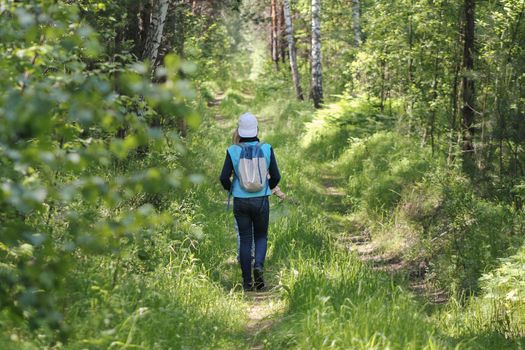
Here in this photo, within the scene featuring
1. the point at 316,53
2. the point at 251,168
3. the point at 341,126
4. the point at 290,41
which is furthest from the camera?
the point at 290,41

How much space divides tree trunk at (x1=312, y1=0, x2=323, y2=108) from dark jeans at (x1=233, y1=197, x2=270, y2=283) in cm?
1475

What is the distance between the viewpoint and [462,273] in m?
7.07

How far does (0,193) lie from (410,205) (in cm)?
788

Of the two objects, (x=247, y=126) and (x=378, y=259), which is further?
(x=378, y=259)

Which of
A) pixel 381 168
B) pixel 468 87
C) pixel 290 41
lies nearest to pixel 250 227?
pixel 468 87

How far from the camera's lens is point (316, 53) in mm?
21016

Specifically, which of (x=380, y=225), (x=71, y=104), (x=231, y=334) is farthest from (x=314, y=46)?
(x=71, y=104)

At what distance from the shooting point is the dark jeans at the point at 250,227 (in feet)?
22.0

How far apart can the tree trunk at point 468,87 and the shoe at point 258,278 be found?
501 centimetres

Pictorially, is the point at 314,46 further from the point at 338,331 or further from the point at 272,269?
the point at 338,331

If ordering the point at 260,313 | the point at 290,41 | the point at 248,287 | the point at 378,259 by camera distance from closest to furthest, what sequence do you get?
the point at 260,313 → the point at 248,287 → the point at 378,259 → the point at 290,41

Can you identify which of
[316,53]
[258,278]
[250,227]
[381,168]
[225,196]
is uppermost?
[316,53]

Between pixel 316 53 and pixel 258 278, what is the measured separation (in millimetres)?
15234

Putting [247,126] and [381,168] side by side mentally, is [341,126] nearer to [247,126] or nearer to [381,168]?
[381,168]
